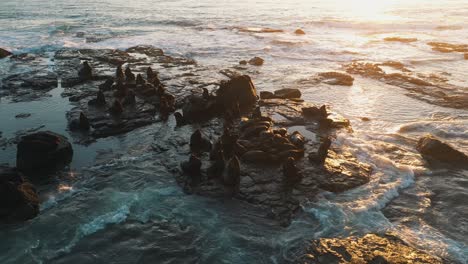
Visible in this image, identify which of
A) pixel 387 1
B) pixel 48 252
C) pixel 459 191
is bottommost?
pixel 48 252

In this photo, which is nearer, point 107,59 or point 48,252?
point 48,252

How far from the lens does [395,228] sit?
38.3ft

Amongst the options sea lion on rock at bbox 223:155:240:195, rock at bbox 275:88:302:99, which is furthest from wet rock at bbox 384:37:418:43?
sea lion on rock at bbox 223:155:240:195

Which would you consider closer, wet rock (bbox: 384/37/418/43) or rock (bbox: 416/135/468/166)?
rock (bbox: 416/135/468/166)

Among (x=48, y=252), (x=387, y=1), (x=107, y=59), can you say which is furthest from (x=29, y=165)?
(x=387, y=1)

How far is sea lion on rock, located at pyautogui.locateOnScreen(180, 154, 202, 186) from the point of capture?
47.2ft

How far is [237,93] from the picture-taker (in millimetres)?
22359

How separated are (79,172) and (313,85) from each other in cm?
1849

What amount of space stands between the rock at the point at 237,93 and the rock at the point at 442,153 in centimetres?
993

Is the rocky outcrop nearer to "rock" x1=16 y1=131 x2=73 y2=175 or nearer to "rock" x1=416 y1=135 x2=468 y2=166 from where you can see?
"rock" x1=416 y1=135 x2=468 y2=166

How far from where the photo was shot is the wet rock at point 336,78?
2839cm

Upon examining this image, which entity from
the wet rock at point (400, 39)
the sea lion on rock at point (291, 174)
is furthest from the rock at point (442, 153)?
the wet rock at point (400, 39)

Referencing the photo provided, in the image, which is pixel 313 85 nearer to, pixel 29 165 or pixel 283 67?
pixel 283 67

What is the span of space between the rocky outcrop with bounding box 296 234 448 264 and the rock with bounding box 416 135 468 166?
6.55m
